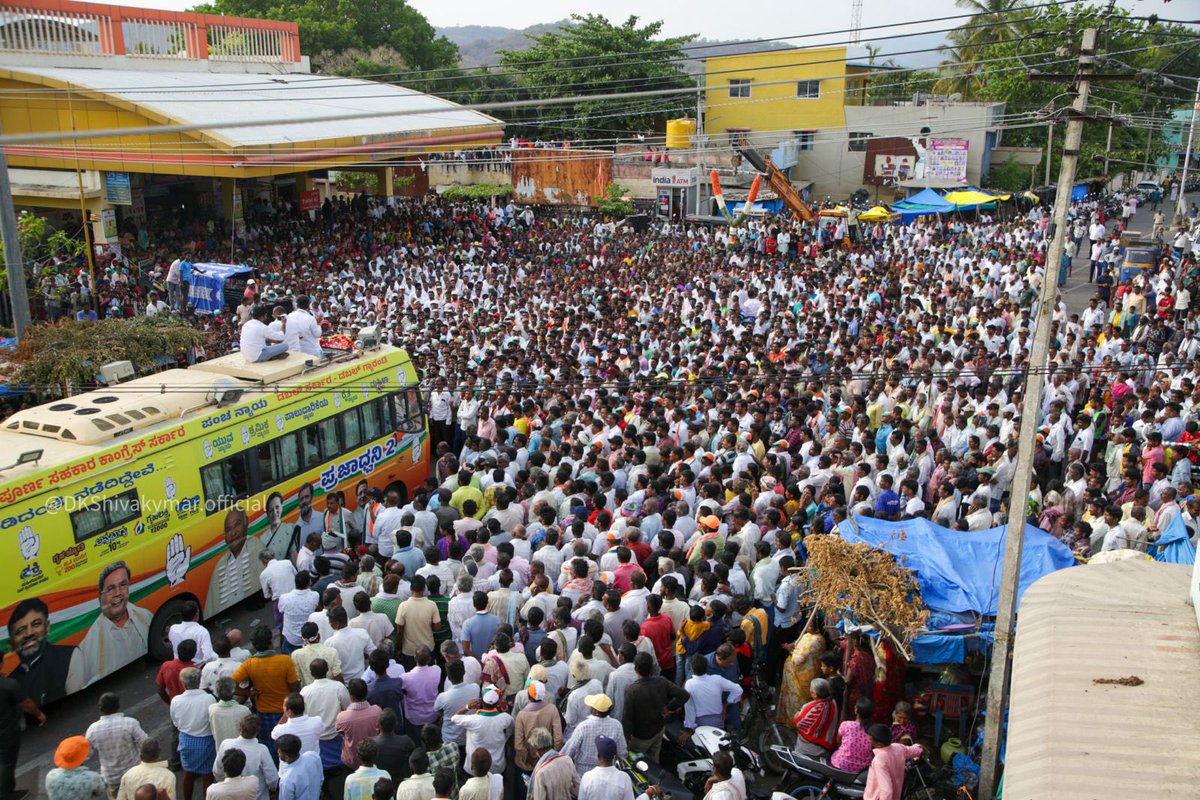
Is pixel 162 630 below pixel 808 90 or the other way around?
below

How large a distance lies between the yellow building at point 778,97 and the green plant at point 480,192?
31.1 feet

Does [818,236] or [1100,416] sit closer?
[1100,416]

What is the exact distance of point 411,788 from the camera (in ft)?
20.0

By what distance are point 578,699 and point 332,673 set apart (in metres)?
1.88

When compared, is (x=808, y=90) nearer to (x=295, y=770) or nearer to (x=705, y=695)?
(x=705, y=695)

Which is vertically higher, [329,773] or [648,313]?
[648,313]

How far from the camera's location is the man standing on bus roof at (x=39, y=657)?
816 cm

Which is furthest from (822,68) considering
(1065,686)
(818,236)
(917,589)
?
(1065,686)

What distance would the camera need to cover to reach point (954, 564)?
8.28 meters

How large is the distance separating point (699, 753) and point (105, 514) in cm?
557

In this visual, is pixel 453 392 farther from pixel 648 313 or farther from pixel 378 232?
pixel 378 232

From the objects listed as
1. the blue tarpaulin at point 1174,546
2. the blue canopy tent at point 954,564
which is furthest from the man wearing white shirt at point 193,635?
the blue tarpaulin at point 1174,546

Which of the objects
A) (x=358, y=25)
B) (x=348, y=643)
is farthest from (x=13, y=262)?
(x=358, y=25)

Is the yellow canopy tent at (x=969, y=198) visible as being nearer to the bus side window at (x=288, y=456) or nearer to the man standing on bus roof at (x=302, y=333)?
the man standing on bus roof at (x=302, y=333)
